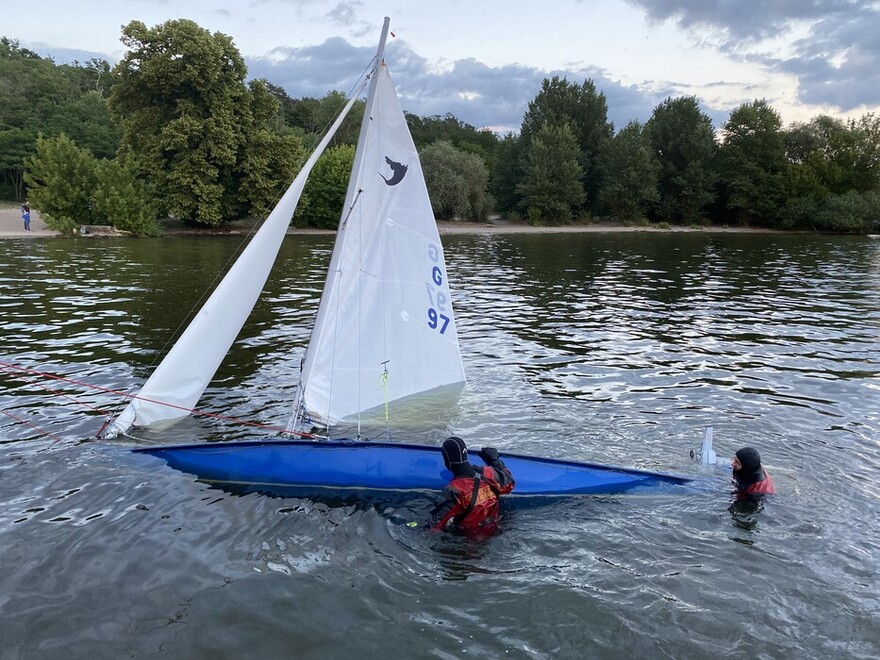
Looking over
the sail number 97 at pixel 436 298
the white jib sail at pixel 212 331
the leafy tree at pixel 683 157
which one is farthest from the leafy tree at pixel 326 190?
the white jib sail at pixel 212 331

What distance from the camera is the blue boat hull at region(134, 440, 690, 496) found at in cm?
921

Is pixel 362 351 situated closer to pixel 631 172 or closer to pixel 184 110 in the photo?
pixel 184 110

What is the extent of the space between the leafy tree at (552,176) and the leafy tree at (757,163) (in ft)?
59.6

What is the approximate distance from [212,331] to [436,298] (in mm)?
4145

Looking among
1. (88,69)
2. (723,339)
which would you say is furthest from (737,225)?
(88,69)

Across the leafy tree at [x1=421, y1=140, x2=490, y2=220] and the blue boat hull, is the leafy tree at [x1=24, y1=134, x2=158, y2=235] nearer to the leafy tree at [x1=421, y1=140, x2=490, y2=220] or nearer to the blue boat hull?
the leafy tree at [x1=421, y1=140, x2=490, y2=220]

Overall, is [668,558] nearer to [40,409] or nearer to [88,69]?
[40,409]

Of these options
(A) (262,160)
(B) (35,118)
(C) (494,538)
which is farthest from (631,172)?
(C) (494,538)

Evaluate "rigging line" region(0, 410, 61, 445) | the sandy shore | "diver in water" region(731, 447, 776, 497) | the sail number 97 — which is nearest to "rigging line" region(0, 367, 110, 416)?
"rigging line" region(0, 410, 61, 445)

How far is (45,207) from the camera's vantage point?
48.0 meters

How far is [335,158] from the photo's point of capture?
205ft

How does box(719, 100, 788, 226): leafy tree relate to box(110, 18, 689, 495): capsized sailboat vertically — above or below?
above

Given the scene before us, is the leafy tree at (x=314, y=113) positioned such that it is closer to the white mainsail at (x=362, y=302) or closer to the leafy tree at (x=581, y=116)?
the leafy tree at (x=581, y=116)

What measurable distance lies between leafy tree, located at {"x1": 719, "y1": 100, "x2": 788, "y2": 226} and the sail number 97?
73291 mm
